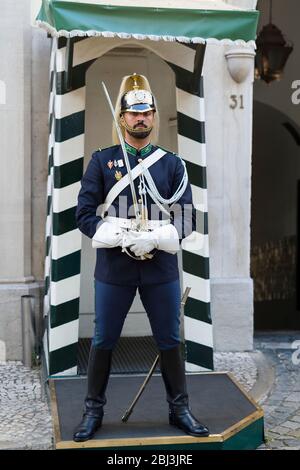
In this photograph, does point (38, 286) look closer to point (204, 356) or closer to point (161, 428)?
point (204, 356)

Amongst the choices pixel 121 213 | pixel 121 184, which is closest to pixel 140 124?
pixel 121 184

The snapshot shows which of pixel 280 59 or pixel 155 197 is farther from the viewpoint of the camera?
pixel 280 59

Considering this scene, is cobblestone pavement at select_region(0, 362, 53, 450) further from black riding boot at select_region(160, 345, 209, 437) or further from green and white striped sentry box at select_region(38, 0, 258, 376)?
black riding boot at select_region(160, 345, 209, 437)

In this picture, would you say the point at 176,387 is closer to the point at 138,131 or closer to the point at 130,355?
the point at 138,131

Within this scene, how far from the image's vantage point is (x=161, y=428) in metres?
4.64

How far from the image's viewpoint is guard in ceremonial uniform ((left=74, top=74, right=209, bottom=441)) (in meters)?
4.48

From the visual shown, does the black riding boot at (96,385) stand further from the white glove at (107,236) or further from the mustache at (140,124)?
the mustache at (140,124)

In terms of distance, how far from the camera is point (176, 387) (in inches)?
182

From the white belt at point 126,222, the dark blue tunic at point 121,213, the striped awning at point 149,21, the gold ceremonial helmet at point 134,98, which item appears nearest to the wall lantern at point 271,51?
the striped awning at point 149,21

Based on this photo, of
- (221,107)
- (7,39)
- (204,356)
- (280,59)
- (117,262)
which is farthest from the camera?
(280,59)

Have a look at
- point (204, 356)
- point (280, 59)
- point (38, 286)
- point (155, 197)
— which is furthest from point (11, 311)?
point (280, 59)
